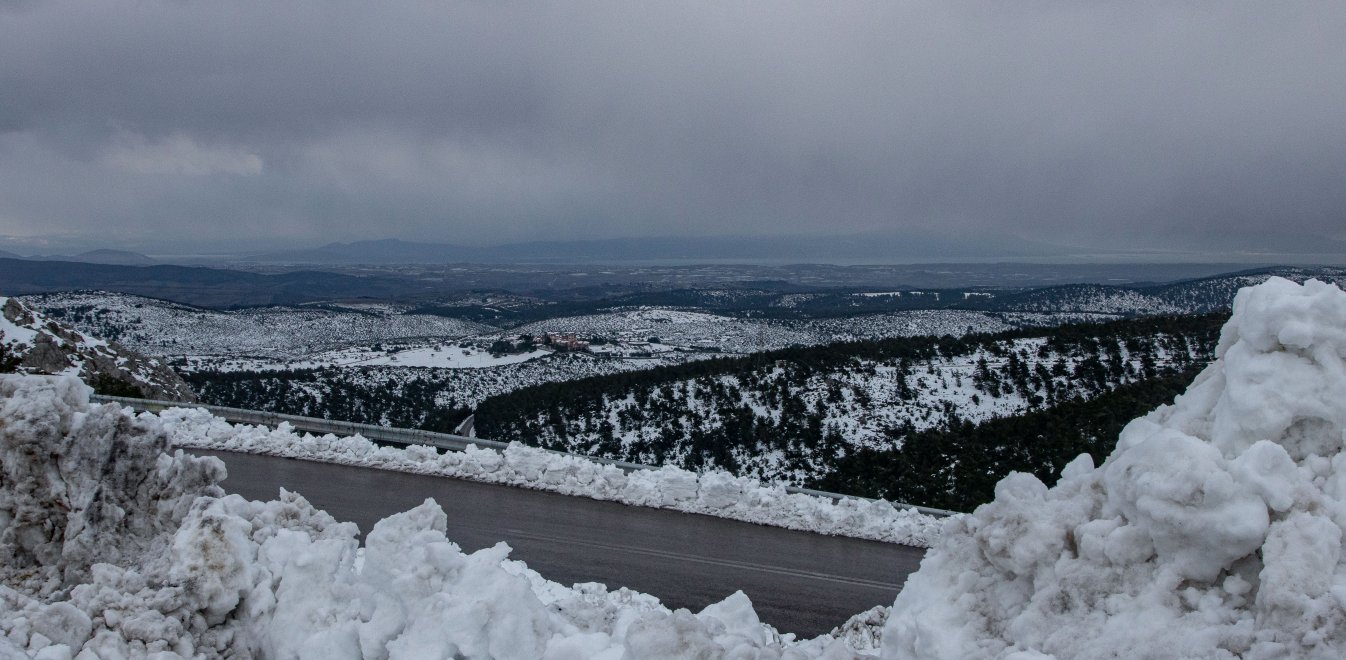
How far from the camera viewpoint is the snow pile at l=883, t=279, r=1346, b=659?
364 centimetres

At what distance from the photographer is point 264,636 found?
580 cm

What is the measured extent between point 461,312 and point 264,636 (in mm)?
166447

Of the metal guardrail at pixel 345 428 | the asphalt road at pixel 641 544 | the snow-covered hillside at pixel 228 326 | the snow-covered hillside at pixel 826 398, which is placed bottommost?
the snow-covered hillside at pixel 228 326

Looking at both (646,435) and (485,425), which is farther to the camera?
(485,425)

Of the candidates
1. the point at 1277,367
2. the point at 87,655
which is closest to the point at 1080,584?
the point at 1277,367

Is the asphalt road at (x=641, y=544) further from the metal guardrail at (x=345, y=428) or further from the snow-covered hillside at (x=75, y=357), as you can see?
the snow-covered hillside at (x=75, y=357)

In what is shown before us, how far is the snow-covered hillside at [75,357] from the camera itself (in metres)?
26.1

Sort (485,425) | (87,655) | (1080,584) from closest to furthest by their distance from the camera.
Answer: (1080,584) → (87,655) → (485,425)

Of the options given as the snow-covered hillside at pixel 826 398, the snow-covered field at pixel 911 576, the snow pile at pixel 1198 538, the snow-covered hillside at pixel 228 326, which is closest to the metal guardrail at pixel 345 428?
the snow-covered field at pixel 911 576

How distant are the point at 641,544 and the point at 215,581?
6.19 metres

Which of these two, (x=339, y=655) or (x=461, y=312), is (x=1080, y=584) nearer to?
(x=339, y=655)

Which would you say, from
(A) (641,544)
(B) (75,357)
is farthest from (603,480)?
(B) (75,357)

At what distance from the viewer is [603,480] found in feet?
42.5

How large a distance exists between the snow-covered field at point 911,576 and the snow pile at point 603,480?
4536mm
